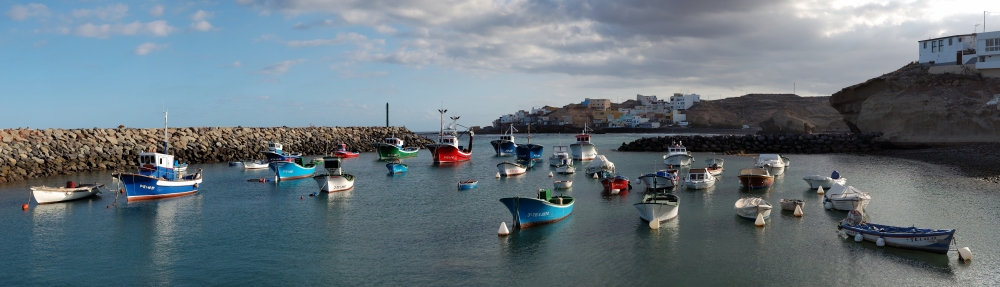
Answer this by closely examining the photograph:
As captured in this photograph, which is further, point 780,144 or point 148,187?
point 780,144

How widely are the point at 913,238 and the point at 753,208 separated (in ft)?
22.7

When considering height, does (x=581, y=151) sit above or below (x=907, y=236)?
above

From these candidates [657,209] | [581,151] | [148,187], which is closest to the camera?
[657,209]

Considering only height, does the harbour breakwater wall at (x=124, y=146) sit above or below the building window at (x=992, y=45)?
below

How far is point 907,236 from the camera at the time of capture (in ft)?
67.1

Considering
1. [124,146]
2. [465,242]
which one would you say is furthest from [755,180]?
[124,146]

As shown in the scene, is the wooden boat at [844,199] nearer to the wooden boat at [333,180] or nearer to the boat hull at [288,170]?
the wooden boat at [333,180]

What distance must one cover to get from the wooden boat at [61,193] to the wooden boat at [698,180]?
34.2m

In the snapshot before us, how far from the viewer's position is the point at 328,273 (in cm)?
1981

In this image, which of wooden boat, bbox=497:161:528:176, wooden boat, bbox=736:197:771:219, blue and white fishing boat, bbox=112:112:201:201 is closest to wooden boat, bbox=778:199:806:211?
wooden boat, bbox=736:197:771:219

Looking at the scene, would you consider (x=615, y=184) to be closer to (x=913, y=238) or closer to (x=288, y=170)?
(x=913, y=238)

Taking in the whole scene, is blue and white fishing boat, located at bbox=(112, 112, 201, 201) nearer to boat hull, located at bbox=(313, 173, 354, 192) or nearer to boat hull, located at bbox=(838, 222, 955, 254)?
boat hull, located at bbox=(313, 173, 354, 192)

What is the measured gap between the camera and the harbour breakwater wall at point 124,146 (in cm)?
5075

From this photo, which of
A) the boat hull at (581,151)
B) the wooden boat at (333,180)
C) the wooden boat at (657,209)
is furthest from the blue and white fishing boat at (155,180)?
the boat hull at (581,151)
